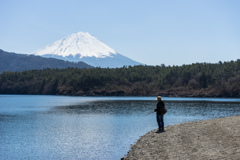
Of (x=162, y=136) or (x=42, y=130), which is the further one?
(x=42, y=130)

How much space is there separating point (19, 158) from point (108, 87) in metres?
171

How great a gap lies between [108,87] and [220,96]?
73.2 meters

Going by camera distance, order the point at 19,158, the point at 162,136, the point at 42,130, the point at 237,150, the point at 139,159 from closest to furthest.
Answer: the point at 237,150 < the point at 139,159 < the point at 19,158 < the point at 162,136 < the point at 42,130

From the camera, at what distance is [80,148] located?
28453 mm

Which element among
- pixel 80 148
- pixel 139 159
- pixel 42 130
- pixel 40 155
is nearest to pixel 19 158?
pixel 40 155

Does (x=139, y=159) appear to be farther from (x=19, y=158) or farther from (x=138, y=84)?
(x=138, y=84)

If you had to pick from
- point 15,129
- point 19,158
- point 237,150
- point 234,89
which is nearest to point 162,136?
point 237,150

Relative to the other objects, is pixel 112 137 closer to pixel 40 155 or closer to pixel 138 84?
pixel 40 155

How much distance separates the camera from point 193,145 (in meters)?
22.1

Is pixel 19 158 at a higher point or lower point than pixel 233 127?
lower

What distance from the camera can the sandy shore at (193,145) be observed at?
19.0m

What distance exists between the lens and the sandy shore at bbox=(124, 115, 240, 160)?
62.3ft

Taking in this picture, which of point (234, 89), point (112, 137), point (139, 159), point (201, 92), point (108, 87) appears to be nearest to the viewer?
point (139, 159)

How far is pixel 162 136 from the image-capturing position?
91.3 feet
